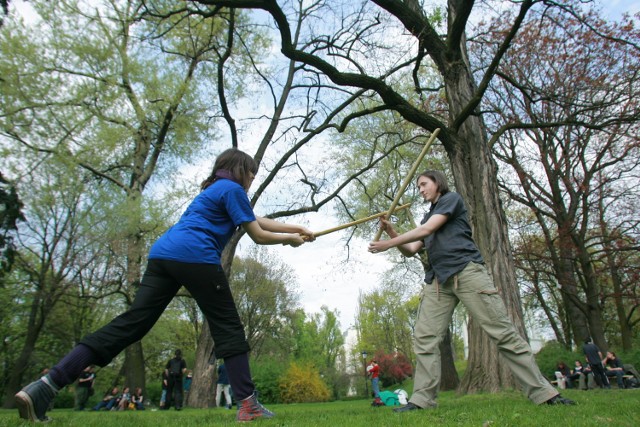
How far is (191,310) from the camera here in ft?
131

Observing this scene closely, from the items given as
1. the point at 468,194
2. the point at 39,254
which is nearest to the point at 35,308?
the point at 39,254

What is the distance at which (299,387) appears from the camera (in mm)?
32125

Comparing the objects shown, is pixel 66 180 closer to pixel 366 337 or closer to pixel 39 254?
pixel 39 254

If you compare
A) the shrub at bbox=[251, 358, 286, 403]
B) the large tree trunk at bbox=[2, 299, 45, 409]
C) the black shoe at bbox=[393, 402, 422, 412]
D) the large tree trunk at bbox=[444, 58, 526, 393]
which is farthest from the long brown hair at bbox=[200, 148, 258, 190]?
the shrub at bbox=[251, 358, 286, 403]

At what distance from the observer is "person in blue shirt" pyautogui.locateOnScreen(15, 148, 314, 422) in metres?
3.43

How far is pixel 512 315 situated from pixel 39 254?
20.2 metres

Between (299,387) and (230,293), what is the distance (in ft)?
99.9

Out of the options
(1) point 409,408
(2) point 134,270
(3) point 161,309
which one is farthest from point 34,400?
(2) point 134,270

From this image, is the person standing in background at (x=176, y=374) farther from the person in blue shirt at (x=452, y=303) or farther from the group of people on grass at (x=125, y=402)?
the person in blue shirt at (x=452, y=303)

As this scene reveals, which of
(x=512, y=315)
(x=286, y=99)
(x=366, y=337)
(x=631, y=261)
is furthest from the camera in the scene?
(x=366, y=337)

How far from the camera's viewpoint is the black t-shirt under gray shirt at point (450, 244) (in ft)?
14.1

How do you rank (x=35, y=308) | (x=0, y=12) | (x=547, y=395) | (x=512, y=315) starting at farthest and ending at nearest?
1. (x=35, y=308)
2. (x=0, y=12)
3. (x=512, y=315)
4. (x=547, y=395)

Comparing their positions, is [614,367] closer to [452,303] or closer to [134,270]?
[452,303]

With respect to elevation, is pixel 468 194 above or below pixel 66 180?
below
